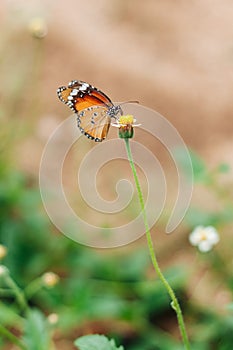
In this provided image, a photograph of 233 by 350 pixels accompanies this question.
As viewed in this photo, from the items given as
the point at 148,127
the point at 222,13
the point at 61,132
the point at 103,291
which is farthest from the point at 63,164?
the point at 222,13

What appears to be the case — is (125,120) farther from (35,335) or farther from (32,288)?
(32,288)

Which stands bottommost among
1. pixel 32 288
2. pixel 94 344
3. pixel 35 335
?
pixel 94 344

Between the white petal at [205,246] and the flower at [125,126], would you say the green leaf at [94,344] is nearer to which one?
the flower at [125,126]

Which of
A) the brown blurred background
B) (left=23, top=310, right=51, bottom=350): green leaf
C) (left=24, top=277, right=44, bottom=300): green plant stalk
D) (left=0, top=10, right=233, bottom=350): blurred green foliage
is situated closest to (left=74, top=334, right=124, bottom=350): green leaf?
(left=23, top=310, right=51, bottom=350): green leaf

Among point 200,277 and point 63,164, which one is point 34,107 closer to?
point 63,164

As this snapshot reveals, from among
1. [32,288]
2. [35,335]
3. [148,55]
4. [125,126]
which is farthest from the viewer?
[148,55]


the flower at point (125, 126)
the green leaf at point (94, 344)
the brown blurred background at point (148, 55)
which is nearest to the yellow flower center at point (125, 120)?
the flower at point (125, 126)

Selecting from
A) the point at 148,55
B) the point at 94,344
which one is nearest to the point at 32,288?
the point at 94,344

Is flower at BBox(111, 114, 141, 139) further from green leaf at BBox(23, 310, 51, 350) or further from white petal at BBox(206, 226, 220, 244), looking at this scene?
white petal at BBox(206, 226, 220, 244)
